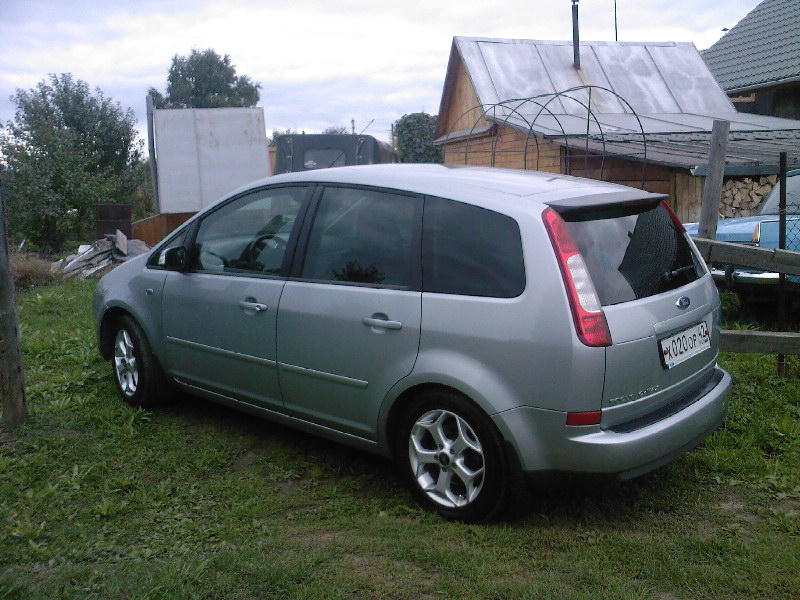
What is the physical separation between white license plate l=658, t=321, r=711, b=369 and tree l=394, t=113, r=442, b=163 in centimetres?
2731

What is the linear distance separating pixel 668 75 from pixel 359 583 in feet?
57.4

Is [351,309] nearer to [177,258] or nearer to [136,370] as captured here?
[177,258]

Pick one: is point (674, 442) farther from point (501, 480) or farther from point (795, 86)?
point (795, 86)

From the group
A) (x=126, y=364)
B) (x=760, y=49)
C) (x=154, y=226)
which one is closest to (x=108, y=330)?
(x=126, y=364)

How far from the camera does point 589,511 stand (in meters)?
3.88

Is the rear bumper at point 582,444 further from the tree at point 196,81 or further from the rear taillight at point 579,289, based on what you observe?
the tree at point 196,81

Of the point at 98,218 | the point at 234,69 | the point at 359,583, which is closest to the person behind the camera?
the point at 359,583

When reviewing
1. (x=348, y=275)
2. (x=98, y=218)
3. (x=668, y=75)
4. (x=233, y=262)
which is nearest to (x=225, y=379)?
(x=233, y=262)

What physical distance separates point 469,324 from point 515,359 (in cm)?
28

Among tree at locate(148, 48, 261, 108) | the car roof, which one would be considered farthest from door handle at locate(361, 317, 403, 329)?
tree at locate(148, 48, 261, 108)

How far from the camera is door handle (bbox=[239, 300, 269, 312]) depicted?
4.49 metres

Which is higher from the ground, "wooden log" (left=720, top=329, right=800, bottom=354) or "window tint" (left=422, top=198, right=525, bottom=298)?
"window tint" (left=422, top=198, right=525, bottom=298)

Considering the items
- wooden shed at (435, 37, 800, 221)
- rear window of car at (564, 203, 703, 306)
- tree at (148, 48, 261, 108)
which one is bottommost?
rear window of car at (564, 203, 703, 306)

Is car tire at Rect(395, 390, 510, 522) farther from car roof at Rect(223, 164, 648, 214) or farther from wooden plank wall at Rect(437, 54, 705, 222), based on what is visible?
wooden plank wall at Rect(437, 54, 705, 222)
